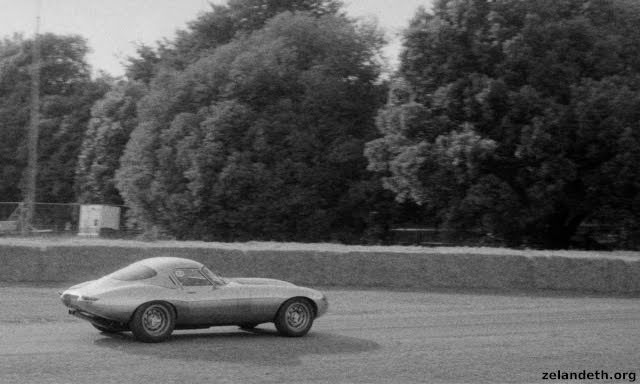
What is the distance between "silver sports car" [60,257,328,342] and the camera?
40.9 ft

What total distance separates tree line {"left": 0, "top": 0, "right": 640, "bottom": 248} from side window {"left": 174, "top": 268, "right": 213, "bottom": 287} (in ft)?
70.3

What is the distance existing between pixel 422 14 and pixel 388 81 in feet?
21.3

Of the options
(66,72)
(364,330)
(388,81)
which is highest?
(66,72)

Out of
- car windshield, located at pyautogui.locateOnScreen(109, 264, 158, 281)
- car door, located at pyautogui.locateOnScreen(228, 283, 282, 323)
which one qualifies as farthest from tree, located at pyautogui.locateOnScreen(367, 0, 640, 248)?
car windshield, located at pyautogui.locateOnScreen(109, 264, 158, 281)

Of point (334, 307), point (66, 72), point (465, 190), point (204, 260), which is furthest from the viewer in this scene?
point (66, 72)

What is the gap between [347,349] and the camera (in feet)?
42.7

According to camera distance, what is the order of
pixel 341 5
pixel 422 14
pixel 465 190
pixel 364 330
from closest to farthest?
pixel 364 330
pixel 465 190
pixel 422 14
pixel 341 5

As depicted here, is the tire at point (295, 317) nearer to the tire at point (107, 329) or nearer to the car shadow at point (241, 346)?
the car shadow at point (241, 346)

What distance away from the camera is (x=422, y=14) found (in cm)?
3831

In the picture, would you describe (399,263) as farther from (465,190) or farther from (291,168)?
(291,168)

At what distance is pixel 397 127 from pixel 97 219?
17042 mm

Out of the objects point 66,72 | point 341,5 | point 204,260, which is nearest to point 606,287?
point 204,260

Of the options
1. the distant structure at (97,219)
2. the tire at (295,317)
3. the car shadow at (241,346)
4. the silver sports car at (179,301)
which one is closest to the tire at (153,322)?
the silver sports car at (179,301)

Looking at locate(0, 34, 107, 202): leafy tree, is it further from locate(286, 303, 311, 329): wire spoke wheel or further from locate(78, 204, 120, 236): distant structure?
locate(286, 303, 311, 329): wire spoke wheel
